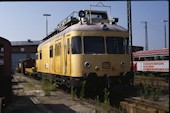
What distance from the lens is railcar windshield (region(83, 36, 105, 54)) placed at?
535 inches

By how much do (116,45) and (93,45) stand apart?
40.7 inches

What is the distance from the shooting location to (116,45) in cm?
1412

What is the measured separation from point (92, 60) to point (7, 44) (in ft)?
11.1

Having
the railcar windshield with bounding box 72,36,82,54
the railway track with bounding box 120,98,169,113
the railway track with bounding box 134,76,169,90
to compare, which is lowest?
the railway track with bounding box 120,98,169,113

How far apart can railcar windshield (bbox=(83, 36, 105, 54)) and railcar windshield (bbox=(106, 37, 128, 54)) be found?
0.30 meters

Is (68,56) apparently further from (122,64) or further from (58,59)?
(122,64)

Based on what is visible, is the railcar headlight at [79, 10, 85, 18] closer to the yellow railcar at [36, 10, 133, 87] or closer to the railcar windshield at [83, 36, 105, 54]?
the yellow railcar at [36, 10, 133, 87]

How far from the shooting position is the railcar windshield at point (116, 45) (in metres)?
14.0

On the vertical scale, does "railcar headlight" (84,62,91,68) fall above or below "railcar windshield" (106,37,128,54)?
below

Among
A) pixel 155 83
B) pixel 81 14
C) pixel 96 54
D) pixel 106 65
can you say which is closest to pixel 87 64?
pixel 96 54

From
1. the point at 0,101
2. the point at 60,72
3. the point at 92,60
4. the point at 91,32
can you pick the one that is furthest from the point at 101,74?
the point at 0,101

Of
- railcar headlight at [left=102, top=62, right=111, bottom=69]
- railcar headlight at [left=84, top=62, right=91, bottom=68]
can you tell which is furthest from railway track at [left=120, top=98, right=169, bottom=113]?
railcar headlight at [left=84, top=62, right=91, bottom=68]

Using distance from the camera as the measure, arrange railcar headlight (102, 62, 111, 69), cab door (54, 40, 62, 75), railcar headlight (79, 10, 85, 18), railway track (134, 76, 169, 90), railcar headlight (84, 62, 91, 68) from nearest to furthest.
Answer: railcar headlight (84, 62, 91, 68)
railcar headlight (102, 62, 111, 69)
railcar headlight (79, 10, 85, 18)
cab door (54, 40, 62, 75)
railway track (134, 76, 169, 90)

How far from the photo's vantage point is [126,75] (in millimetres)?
13719
